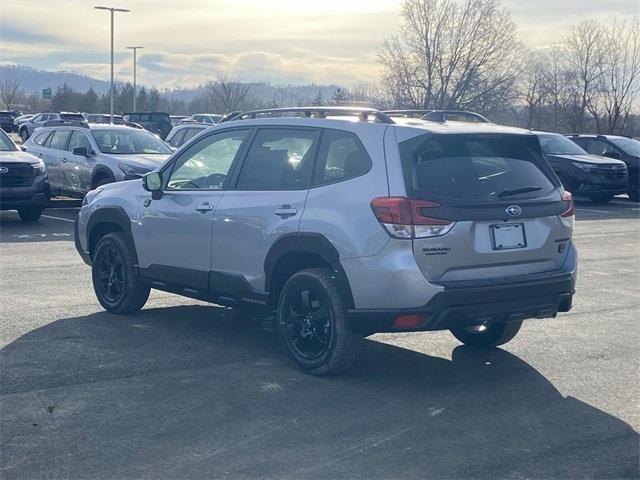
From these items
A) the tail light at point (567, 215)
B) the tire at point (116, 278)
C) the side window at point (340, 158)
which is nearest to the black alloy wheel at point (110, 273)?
the tire at point (116, 278)

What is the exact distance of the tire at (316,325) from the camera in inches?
240

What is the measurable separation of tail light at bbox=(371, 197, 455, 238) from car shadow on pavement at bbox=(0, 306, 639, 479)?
1.08m

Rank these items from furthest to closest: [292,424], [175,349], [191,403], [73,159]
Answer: [73,159] → [175,349] → [191,403] → [292,424]

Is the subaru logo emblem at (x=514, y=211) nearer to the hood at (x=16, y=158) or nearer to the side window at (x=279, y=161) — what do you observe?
the side window at (x=279, y=161)

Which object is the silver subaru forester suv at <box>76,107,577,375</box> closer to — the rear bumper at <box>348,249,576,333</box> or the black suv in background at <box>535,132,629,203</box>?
the rear bumper at <box>348,249,576,333</box>

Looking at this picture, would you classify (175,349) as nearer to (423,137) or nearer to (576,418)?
(423,137)

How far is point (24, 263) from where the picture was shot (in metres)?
11.0

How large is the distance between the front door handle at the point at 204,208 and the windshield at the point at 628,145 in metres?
20.3

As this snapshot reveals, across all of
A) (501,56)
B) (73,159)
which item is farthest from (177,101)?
(73,159)

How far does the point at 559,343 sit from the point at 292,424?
10.1ft

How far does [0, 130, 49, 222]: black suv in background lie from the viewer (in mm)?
15188

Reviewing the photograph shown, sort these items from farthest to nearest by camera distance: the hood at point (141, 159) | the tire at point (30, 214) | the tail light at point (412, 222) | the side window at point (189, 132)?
the side window at point (189, 132), the hood at point (141, 159), the tire at point (30, 214), the tail light at point (412, 222)

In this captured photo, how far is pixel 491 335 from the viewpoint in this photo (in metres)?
7.23

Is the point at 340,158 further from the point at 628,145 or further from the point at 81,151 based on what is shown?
the point at 628,145
